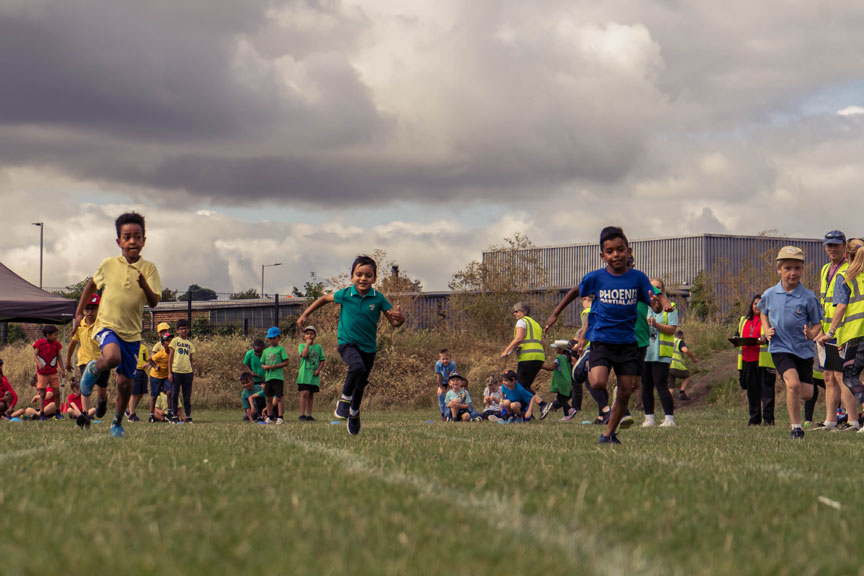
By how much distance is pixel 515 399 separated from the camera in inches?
745

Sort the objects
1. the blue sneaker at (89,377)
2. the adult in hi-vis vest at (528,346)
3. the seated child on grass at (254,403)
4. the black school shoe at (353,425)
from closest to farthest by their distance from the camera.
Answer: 1. the blue sneaker at (89,377)
2. the black school shoe at (353,425)
3. the adult in hi-vis vest at (528,346)
4. the seated child on grass at (254,403)

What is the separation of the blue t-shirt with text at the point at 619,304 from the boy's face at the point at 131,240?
4550 millimetres

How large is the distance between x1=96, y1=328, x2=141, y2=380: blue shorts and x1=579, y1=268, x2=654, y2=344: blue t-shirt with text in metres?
4.68

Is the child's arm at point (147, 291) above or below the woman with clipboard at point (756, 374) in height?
above

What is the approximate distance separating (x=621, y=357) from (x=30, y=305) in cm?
1356

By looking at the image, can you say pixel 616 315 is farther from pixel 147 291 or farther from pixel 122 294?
pixel 122 294

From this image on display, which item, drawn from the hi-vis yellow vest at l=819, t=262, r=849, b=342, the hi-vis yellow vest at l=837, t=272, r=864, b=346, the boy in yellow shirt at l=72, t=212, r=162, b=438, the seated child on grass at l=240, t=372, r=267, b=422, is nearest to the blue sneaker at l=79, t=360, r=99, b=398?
the boy in yellow shirt at l=72, t=212, r=162, b=438

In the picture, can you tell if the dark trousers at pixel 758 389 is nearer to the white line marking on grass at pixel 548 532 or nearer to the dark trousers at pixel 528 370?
the dark trousers at pixel 528 370

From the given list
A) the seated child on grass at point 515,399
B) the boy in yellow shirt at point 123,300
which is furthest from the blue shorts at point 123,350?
the seated child on grass at point 515,399

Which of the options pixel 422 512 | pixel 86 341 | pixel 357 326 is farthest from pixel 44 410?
pixel 422 512

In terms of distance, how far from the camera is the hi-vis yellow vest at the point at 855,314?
11828 mm

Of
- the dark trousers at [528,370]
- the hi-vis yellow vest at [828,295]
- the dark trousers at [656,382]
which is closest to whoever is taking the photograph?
the hi-vis yellow vest at [828,295]

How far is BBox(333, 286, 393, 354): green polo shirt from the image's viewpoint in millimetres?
10844

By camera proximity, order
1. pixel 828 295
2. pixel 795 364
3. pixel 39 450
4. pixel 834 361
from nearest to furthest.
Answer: pixel 39 450 < pixel 795 364 < pixel 834 361 < pixel 828 295
